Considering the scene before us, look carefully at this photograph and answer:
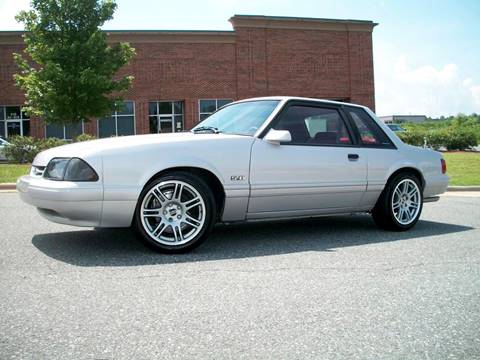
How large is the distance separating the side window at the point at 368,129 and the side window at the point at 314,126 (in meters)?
0.23

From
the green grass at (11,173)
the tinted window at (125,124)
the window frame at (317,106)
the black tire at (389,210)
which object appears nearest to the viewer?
the window frame at (317,106)

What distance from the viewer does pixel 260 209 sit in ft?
18.3

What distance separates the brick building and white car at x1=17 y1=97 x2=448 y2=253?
27723 mm

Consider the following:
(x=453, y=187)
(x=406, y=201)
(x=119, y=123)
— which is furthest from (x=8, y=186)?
(x=119, y=123)

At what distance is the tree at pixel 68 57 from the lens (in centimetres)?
2097

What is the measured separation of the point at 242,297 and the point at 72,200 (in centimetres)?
185

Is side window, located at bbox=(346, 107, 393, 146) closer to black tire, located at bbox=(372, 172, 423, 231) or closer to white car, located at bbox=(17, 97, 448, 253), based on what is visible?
white car, located at bbox=(17, 97, 448, 253)

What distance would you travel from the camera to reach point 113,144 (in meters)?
4.95

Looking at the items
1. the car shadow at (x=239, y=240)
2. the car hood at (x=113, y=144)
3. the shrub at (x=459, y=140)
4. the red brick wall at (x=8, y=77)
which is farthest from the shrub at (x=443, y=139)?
the car hood at (x=113, y=144)

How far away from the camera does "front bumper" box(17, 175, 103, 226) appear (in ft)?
15.5

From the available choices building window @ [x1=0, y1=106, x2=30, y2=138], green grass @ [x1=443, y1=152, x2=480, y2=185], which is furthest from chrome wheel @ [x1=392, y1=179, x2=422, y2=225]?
building window @ [x1=0, y1=106, x2=30, y2=138]

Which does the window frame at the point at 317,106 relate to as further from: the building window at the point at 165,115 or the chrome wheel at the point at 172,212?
the building window at the point at 165,115

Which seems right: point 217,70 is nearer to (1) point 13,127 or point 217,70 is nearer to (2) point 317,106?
(1) point 13,127

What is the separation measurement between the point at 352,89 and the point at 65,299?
→ 115 ft
